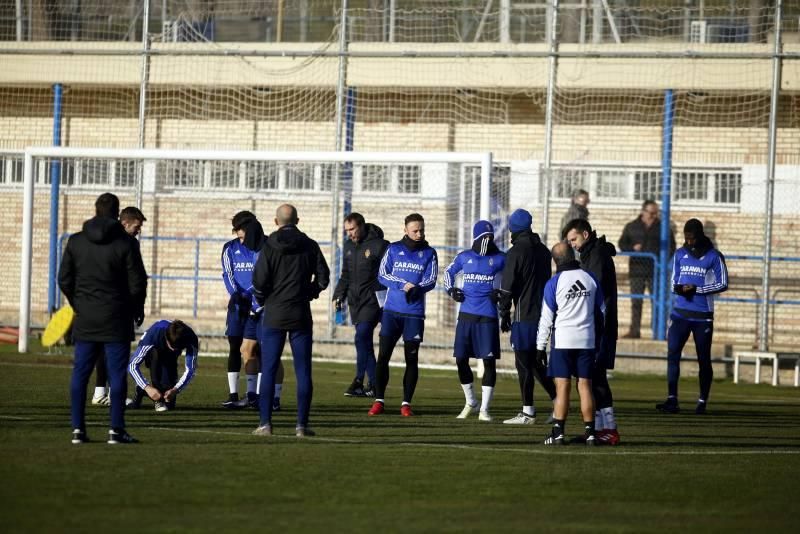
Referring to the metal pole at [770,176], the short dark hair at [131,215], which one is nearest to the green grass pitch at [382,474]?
the short dark hair at [131,215]

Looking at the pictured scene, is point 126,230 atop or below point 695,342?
atop

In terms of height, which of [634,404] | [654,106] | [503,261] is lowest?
[634,404]

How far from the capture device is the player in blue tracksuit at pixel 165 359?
14.6 meters

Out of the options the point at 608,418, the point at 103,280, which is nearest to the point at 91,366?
the point at 103,280

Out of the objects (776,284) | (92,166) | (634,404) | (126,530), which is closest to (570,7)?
(776,284)

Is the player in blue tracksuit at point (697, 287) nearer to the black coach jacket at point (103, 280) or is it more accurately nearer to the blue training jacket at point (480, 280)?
the blue training jacket at point (480, 280)

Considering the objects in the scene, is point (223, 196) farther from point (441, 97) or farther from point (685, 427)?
point (685, 427)

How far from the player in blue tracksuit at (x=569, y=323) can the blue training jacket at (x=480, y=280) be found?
2.78 m

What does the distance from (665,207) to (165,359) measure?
39.4 feet

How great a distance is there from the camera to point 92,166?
92.5ft

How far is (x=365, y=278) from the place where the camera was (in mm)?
17984

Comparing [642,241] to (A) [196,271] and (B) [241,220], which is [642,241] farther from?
(B) [241,220]

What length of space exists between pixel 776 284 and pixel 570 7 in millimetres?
6154

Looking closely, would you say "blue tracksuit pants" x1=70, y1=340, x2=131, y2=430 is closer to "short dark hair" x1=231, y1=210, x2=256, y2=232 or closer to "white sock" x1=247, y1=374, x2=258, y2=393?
"short dark hair" x1=231, y1=210, x2=256, y2=232
